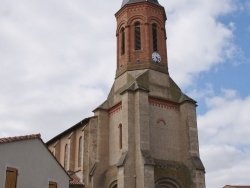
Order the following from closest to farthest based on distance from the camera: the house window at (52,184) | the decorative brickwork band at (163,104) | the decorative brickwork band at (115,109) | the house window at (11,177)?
the house window at (11,177), the house window at (52,184), the decorative brickwork band at (163,104), the decorative brickwork band at (115,109)

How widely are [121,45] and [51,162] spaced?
1817 centimetres

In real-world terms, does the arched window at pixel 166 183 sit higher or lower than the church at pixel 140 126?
lower

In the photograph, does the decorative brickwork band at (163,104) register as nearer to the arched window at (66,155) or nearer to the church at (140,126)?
the church at (140,126)

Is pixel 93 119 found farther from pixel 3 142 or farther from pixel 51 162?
pixel 3 142

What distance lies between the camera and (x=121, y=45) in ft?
124

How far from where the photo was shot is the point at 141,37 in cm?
3669

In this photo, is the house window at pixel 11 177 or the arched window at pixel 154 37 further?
the arched window at pixel 154 37

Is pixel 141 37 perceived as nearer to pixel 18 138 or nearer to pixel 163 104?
pixel 163 104

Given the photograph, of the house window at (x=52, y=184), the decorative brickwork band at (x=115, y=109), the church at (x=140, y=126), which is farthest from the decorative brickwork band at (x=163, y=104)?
the house window at (x=52, y=184)

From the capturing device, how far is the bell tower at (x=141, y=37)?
3616 centimetres

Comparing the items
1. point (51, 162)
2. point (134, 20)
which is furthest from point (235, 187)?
A: point (134, 20)

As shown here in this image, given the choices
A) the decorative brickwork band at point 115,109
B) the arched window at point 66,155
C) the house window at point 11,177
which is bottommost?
the house window at point 11,177

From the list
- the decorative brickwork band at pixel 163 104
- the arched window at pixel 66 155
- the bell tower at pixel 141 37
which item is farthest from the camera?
the arched window at pixel 66 155

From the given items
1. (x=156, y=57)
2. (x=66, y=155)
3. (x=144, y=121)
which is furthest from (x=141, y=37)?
(x=66, y=155)
